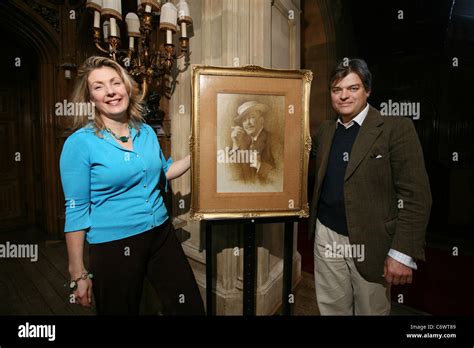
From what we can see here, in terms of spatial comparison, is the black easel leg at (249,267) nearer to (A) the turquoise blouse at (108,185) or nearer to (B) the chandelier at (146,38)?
(A) the turquoise blouse at (108,185)

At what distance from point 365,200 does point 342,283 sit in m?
0.55

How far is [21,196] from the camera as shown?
177 inches

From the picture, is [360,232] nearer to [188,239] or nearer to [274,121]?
[274,121]

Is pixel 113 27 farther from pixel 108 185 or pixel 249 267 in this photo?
pixel 249 267

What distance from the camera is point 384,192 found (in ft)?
4.30

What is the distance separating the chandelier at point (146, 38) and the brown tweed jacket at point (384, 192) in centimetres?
133

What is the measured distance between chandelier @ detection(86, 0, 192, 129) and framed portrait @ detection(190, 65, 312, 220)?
18.2 inches

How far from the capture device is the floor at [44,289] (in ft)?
7.47

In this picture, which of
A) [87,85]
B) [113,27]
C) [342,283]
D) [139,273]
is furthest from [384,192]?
[113,27]

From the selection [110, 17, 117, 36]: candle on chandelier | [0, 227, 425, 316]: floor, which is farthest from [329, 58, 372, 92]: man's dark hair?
[0, 227, 425, 316]: floor

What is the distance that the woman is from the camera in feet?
3.82

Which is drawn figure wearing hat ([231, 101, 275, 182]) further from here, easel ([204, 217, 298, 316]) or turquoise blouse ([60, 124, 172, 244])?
turquoise blouse ([60, 124, 172, 244])

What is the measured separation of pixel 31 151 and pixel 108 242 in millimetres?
4362

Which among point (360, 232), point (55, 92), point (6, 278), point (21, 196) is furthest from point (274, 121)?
point (21, 196)
